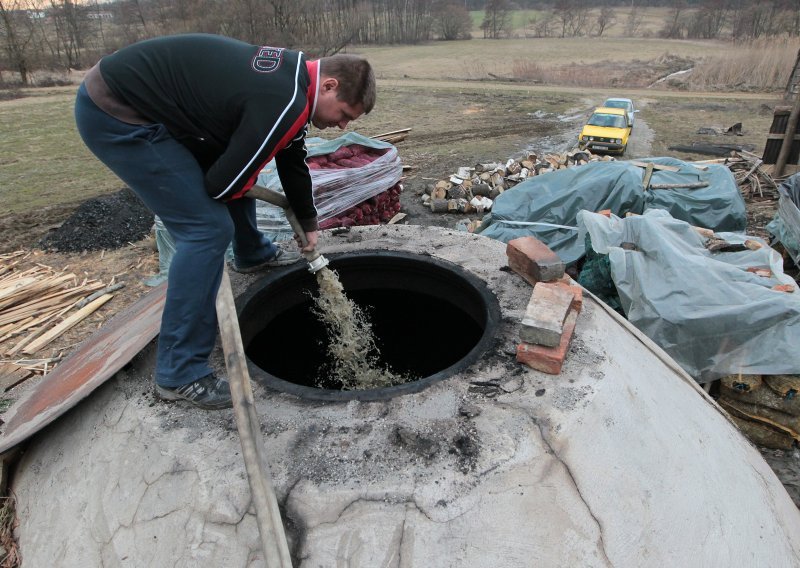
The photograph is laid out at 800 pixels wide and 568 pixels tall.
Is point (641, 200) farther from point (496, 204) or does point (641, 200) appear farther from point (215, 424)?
point (215, 424)

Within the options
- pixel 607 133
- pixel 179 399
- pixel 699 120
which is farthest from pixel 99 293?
pixel 699 120

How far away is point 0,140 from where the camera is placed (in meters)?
10.4

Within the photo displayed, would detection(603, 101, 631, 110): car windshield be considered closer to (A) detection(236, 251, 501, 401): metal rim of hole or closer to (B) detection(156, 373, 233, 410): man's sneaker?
(A) detection(236, 251, 501, 401): metal rim of hole

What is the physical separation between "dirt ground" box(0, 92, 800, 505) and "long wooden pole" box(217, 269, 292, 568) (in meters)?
2.94

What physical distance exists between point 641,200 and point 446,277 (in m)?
3.22

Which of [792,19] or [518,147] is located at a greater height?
[792,19]

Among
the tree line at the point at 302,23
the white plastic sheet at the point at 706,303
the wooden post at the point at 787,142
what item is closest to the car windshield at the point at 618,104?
the wooden post at the point at 787,142

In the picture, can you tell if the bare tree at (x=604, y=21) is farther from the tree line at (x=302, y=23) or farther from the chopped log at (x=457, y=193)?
the chopped log at (x=457, y=193)

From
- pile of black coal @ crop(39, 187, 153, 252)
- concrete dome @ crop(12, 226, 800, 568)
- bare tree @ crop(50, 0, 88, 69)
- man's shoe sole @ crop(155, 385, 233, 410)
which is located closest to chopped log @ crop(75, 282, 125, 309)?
pile of black coal @ crop(39, 187, 153, 252)

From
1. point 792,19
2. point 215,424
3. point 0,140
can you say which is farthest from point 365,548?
point 792,19

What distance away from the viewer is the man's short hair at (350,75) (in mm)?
1748

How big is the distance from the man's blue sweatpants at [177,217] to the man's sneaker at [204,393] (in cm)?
3

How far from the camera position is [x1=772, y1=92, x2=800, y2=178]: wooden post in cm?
720

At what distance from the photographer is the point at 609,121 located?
30.6ft
